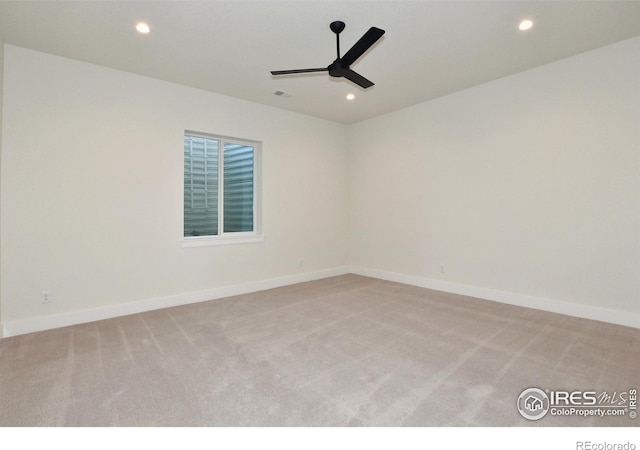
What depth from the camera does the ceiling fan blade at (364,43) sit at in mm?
2277

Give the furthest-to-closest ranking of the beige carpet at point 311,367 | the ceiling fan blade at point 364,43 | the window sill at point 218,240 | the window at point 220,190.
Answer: the window at point 220,190
the window sill at point 218,240
the ceiling fan blade at point 364,43
the beige carpet at point 311,367

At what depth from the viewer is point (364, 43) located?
241 centimetres

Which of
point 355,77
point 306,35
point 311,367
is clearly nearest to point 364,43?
point 355,77

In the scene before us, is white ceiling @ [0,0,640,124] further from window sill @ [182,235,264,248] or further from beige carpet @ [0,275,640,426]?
beige carpet @ [0,275,640,426]

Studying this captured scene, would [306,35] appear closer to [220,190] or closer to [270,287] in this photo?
[220,190]

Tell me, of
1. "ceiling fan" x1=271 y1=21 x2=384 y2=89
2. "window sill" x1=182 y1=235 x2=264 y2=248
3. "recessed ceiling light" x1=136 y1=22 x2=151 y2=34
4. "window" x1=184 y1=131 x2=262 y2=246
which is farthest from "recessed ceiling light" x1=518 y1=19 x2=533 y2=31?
"window sill" x1=182 y1=235 x2=264 y2=248

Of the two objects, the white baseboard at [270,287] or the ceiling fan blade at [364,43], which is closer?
the ceiling fan blade at [364,43]

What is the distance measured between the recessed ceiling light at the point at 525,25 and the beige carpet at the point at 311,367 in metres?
2.93

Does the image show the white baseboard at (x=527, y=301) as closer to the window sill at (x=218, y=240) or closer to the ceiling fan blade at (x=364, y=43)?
the window sill at (x=218, y=240)

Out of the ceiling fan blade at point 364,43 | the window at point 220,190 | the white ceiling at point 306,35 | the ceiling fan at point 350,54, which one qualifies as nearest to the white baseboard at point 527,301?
the window at point 220,190

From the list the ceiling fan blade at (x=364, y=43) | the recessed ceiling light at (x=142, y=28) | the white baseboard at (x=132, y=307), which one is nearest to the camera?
the ceiling fan blade at (x=364, y=43)

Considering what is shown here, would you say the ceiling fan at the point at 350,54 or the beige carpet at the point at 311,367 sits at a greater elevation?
the ceiling fan at the point at 350,54

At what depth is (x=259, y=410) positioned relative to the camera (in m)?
1.85

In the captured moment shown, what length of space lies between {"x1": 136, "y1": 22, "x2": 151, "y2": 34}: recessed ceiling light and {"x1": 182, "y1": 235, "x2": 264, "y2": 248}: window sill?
7.78 ft
